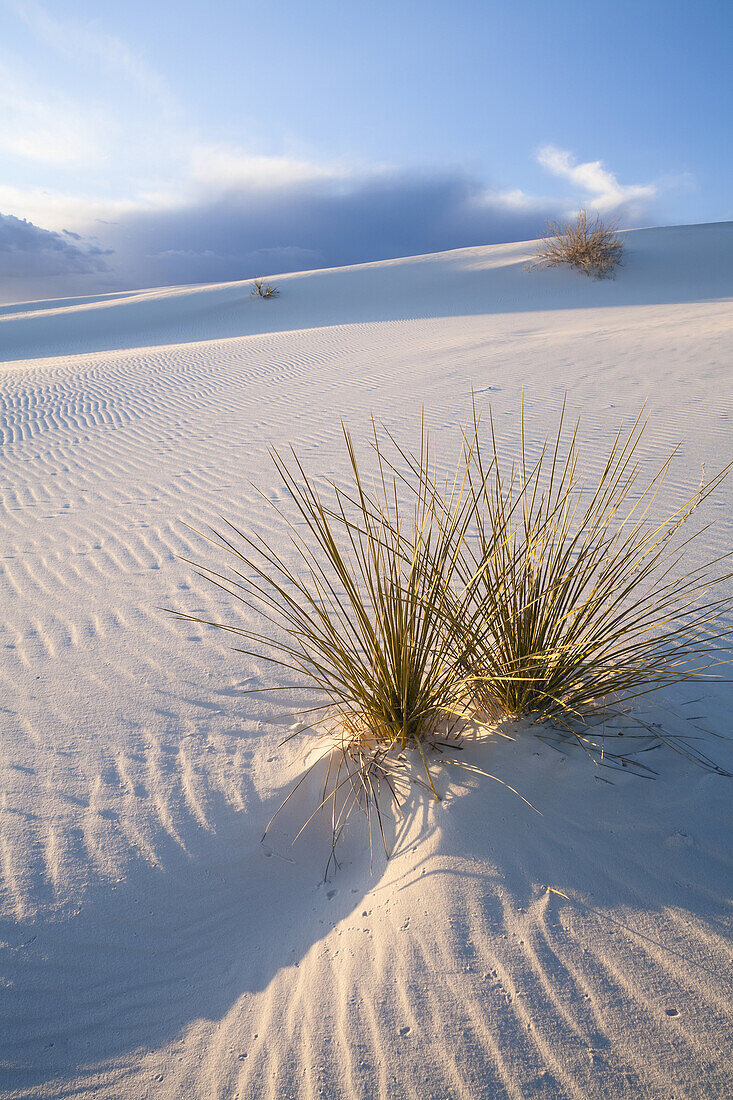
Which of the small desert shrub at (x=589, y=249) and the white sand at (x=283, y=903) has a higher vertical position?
the small desert shrub at (x=589, y=249)

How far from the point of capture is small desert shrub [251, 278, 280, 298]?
23234 mm

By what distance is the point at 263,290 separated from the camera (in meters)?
23.8

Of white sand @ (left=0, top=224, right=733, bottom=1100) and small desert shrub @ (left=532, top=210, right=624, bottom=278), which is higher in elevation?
small desert shrub @ (left=532, top=210, right=624, bottom=278)

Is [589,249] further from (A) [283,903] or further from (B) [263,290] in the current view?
(A) [283,903]

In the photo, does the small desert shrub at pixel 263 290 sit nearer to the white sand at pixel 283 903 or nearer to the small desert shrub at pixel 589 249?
the small desert shrub at pixel 589 249

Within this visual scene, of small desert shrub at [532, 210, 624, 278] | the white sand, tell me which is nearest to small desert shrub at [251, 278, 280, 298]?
small desert shrub at [532, 210, 624, 278]

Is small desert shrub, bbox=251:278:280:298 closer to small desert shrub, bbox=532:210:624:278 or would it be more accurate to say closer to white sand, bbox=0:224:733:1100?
small desert shrub, bbox=532:210:624:278

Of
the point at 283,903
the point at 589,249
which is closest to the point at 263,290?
the point at 589,249

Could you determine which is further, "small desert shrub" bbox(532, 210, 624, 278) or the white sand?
"small desert shrub" bbox(532, 210, 624, 278)

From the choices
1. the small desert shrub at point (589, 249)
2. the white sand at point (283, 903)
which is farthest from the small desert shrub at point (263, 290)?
the white sand at point (283, 903)

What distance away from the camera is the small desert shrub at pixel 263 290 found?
2323cm

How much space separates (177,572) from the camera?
13.2 ft

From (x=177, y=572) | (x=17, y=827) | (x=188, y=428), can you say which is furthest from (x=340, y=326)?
(x=17, y=827)

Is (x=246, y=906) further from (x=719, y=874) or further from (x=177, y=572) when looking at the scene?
(x=177, y=572)
